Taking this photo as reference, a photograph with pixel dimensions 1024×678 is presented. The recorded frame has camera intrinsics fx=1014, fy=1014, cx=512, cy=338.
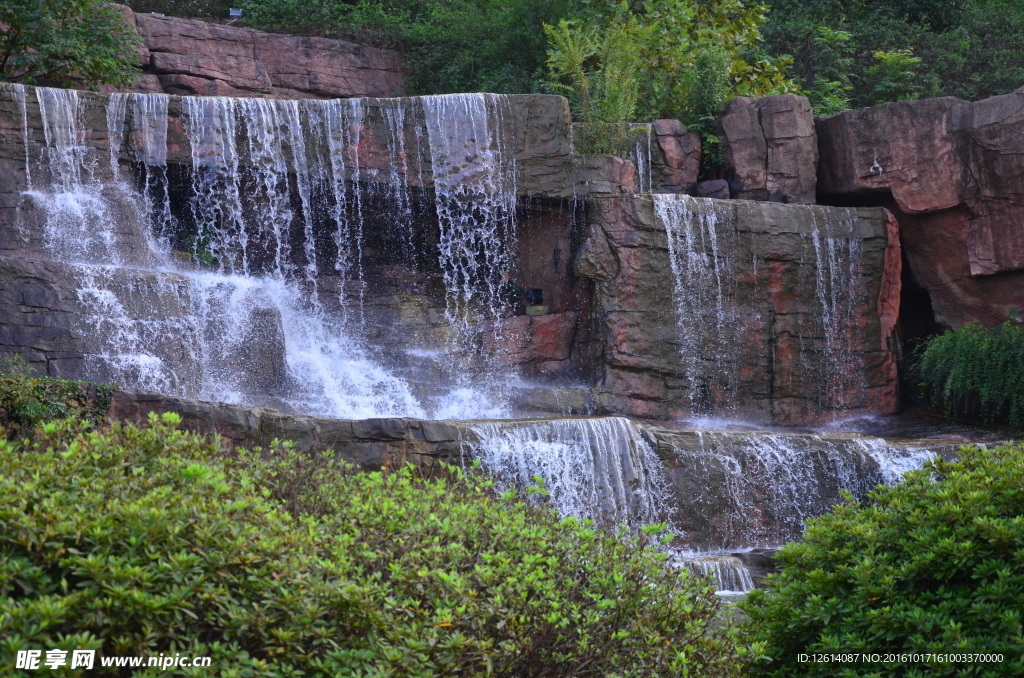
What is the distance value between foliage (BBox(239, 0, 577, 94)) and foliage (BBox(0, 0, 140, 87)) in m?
4.55

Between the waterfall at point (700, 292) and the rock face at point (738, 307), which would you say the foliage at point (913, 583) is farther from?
the waterfall at point (700, 292)

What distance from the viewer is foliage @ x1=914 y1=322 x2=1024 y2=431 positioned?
1297 cm

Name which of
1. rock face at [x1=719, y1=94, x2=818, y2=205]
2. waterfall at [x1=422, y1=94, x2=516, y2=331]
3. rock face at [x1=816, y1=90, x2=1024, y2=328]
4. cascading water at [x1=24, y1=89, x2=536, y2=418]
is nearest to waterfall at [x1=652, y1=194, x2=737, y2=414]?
rock face at [x1=719, y1=94, x2=818, y2=205]

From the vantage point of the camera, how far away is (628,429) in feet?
33.7

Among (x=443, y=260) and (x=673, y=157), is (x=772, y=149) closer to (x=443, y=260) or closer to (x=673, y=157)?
(x=673, y=157)

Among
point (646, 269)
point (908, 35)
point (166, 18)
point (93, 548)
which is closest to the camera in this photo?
point (93, 548)

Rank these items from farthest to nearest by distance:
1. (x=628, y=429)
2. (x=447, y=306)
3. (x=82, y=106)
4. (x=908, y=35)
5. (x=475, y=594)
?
(x=908, y=35), (x=447, y=306), (x=82, y=106), (x=628, y=429), (x=475, y=594)

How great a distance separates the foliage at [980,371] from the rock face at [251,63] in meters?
10.8

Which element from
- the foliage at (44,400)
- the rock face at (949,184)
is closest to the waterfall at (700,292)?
the rock face at (949,184)

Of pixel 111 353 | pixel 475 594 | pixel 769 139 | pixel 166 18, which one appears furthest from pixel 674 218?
pixel 475 594

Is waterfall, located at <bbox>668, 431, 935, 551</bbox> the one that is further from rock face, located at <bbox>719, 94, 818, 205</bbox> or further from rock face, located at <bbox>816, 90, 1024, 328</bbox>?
rock face, located at <bbox>719, 94, 818, 205</bbox>

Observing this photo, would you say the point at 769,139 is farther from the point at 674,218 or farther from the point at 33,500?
the point at 33,500

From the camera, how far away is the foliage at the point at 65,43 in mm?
13758

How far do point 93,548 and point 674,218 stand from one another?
11.1 meters
